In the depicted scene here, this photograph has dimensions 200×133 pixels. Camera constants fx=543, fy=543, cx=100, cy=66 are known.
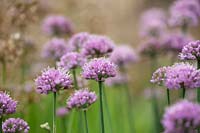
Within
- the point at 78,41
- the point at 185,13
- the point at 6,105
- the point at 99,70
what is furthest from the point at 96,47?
the point at 185,13

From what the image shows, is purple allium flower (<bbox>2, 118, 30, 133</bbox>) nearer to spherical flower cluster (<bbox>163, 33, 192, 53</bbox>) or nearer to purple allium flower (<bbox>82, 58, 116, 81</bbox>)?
purple allium flower (<bbox>82, 58, 116, 81</bbox>)

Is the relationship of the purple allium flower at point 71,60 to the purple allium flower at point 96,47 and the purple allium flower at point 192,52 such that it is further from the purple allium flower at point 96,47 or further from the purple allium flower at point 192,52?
the purple allium flower at point 192,52

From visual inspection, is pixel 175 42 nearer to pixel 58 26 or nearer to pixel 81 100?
pixel 58 26

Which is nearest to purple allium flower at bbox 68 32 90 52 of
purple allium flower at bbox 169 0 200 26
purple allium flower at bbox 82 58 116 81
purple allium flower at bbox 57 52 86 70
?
purple allium flower at bbox 57 52 86 70

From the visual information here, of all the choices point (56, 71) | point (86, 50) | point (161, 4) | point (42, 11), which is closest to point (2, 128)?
point (56, 71)

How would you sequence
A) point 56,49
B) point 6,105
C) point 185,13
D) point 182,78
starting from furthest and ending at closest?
1. point 185,13
2. point 56,49
3. point 6,105
4. point 182,78

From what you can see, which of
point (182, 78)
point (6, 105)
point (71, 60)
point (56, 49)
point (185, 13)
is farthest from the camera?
point (185, 13)
